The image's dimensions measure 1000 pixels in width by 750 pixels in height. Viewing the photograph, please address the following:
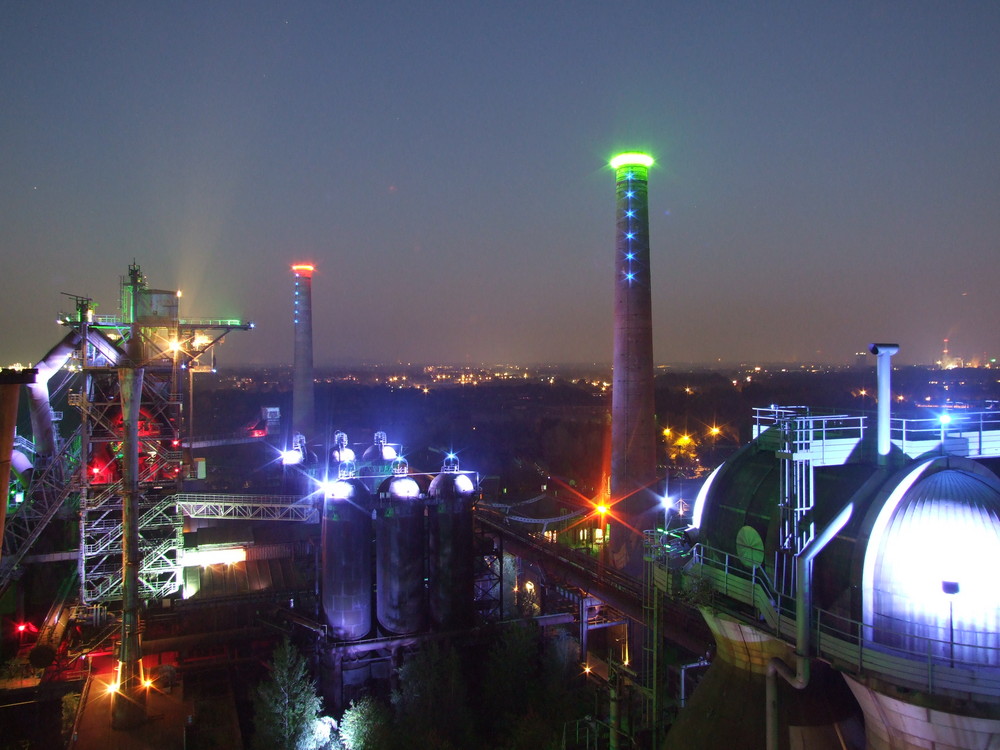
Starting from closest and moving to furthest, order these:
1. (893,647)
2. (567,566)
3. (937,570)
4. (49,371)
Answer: (937,570), (893,647), (49,371), (567,566)

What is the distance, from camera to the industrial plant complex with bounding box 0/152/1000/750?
880 cm

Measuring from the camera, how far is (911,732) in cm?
865

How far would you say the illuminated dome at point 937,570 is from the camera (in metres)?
8.41

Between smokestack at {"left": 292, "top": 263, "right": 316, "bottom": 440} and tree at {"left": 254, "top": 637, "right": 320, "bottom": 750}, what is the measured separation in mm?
28112

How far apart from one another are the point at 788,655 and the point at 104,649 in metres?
22.5

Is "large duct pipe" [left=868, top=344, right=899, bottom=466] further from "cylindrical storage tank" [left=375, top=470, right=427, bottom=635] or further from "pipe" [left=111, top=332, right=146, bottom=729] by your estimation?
"pipe" [left=111, top=332, right=146, bottom=729]

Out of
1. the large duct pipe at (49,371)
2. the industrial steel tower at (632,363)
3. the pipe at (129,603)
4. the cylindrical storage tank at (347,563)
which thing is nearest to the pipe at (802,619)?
the cylindrical storage tank at (347,563)

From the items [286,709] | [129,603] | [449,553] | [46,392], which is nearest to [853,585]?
[449,553]

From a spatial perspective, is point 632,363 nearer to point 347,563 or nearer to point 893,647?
point 347,563

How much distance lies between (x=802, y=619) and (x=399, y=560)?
1436cm

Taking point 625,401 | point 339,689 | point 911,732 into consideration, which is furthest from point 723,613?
point 625,401

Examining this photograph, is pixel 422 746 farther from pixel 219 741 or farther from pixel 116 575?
pixel 116 575

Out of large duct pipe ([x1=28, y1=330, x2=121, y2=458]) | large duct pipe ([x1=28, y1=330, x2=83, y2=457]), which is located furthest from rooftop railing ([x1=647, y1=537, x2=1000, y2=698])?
large duct pipe ([x1=28, y1=330, x2=83, y2=457])

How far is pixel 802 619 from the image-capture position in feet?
30.1
